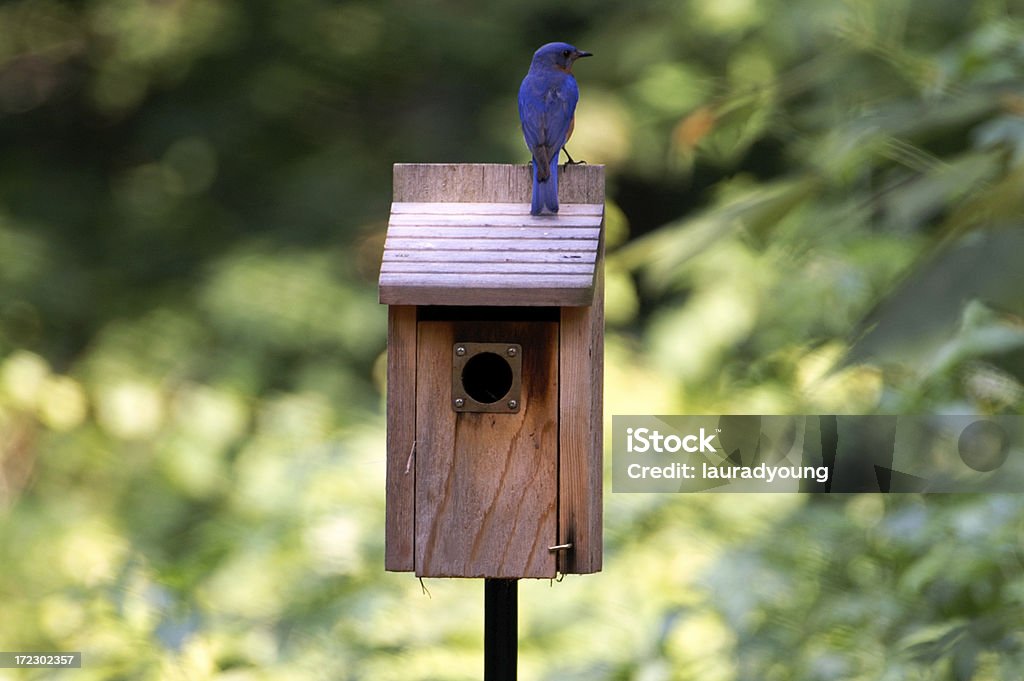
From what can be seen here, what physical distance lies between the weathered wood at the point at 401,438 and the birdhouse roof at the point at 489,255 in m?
0.07

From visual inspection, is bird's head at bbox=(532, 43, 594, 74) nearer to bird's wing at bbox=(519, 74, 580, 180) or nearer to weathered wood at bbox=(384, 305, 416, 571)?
bird's wing at bbox=(519, 74, 580, 180)

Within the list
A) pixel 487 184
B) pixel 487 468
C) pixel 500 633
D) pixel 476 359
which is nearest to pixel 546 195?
pixel 487 184

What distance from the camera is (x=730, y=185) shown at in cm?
402

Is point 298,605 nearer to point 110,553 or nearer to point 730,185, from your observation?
point 110,553

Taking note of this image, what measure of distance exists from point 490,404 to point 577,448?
0.12 metres

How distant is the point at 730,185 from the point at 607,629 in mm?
1784

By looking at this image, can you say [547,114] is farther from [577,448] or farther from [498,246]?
[577,448]

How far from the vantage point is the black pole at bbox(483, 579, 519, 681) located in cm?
146

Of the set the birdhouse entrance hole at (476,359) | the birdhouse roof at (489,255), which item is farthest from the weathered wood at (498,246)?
the birdhouse entrance hole at (476,359)

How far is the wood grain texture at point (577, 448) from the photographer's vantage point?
1.53m

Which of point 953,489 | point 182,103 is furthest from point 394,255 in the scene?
point 182,103

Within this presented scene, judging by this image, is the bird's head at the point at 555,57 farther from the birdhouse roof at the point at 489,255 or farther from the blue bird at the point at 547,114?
the birdhouse roof at the point at 489,255

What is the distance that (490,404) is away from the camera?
Answer: 5.11 feet

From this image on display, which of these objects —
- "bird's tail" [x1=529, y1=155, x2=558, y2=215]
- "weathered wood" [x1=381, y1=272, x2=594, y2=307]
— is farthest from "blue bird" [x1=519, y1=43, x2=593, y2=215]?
"weathered wood" [x1=381, y1=272, x2=594, y2=307]
